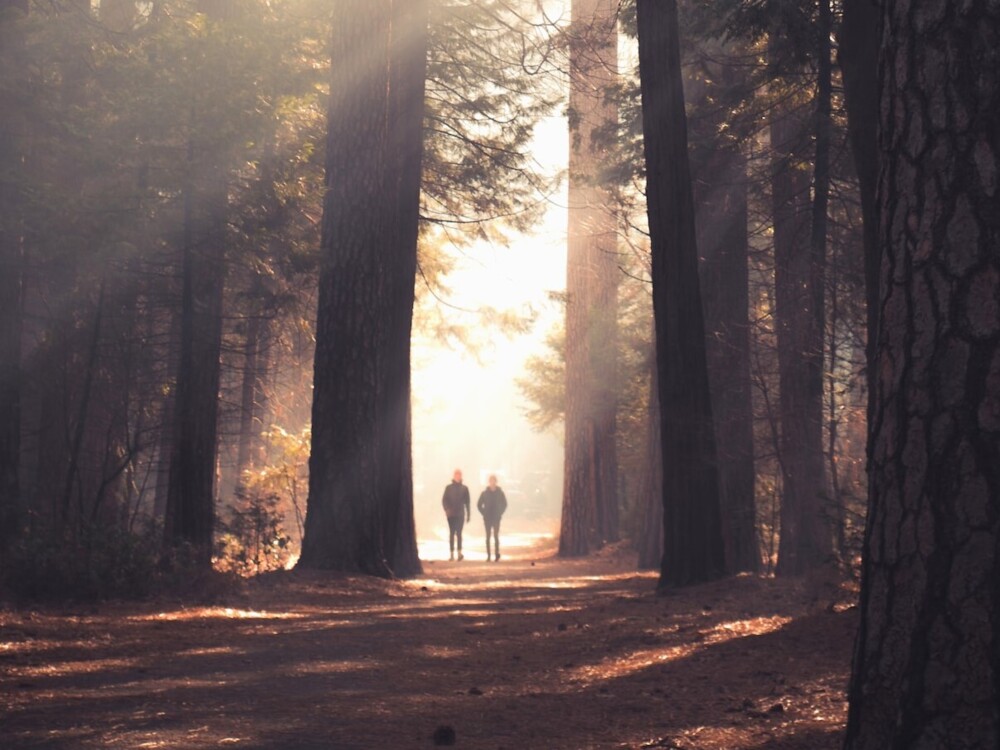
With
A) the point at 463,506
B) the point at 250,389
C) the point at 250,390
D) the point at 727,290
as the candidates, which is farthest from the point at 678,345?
the point at 463,506

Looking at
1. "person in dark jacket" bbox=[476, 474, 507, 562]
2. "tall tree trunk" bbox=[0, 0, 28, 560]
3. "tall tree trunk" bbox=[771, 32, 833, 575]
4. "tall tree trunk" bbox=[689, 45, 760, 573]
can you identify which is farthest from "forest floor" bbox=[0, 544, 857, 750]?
"person in dark jacket" bbox=[476, 474, 507, 562]

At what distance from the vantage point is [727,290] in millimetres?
14906

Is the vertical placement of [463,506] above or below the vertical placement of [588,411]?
below

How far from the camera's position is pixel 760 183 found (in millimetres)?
14344

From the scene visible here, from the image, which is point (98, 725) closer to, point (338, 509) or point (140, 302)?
point (338, 509)

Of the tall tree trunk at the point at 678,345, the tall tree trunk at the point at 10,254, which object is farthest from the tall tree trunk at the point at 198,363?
the tall tree trunk at the point at 678,345

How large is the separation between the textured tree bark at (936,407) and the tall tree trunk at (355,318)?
895cm

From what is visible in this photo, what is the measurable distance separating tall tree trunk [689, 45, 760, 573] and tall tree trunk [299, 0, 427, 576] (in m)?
4.65

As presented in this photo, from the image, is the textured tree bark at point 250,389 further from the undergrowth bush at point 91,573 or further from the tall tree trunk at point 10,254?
the undergrowth bush at point 91,573

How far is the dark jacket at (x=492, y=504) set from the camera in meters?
26.0

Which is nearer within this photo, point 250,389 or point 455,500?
point 250,389

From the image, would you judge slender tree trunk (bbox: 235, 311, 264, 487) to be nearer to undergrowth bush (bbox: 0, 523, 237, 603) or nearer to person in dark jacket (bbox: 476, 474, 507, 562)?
undergrowth bush (bbox: 0, 523, 237, 603)

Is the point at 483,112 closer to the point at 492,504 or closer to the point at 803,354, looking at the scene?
the point at 803,354

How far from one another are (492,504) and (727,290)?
12.5 meters
